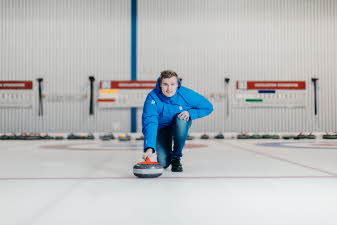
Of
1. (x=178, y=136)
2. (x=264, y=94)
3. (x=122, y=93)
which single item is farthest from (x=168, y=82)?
(x=264, y=94)

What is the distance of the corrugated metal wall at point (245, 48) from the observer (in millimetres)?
8430

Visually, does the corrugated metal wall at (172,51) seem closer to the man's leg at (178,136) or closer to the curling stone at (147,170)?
the man's leg at (178,136)

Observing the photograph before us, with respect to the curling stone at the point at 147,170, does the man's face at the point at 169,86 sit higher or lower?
higher

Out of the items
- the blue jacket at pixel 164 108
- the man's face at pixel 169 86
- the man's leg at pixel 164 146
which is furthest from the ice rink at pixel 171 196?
the man's face at pixel 169 86

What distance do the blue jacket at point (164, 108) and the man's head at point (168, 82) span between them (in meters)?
0.07

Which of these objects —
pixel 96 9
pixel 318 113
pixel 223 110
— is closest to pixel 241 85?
pixel 223 110

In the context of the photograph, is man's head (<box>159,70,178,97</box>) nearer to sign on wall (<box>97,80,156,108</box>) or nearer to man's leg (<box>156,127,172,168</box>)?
man's leg (<box>156,127,172,168</box>)

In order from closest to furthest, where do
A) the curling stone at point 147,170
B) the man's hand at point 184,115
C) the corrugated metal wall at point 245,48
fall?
the curling stone at point 147,170, the man's hand at point 184,115, the corrugated metal wall at point 245,48

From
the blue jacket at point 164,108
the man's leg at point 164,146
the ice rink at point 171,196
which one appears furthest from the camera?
the man's leg at point 164,146

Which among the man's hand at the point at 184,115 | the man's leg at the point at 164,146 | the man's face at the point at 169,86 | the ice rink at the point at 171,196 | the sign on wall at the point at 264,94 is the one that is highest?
the sign on wall at the point at 264,94

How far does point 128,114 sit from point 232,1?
416cm

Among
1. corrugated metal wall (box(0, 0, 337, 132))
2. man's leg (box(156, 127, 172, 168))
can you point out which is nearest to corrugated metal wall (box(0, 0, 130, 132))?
corrugated metal wall (box(0, 0, 337, 132))

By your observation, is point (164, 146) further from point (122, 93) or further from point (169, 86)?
point (122, 93)

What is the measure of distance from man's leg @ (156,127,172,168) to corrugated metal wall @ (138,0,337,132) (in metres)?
5.83
